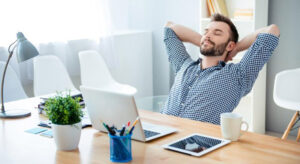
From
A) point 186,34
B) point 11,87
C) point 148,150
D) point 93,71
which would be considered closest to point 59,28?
point 93,71

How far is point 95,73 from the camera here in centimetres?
402

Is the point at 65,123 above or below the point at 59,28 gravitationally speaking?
below

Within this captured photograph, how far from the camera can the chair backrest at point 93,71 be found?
12.9 feet

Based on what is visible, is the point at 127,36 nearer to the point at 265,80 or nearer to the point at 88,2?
the point at 88,2

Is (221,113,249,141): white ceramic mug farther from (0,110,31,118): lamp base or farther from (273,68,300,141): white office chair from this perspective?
(273,68,300,141): white office chair

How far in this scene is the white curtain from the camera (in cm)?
367

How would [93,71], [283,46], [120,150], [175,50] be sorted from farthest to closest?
1. [283,46]
2. [93,71]
3. [175,50]
4. [120,150]

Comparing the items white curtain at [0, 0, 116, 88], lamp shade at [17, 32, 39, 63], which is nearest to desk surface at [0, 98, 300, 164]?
lamp shade at [17, 32, 39, 63]

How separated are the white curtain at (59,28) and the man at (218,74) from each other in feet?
5.36

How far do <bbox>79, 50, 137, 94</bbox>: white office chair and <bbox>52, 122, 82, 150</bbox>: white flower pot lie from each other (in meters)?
2.18

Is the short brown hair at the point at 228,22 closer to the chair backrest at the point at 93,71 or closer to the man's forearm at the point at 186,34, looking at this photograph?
the man's forearm at the point at 186,34

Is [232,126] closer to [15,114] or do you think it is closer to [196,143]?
[196,143]

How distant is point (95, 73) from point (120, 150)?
248 centimetres

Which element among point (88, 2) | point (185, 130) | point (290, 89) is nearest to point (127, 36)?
point (88, 2)
